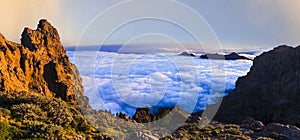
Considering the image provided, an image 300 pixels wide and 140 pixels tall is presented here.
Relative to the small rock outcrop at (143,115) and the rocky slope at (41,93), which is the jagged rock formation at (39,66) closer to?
the rocky slope at (41,93)

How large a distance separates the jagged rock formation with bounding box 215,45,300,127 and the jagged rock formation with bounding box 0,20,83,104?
45.0 meters

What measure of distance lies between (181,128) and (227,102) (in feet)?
234

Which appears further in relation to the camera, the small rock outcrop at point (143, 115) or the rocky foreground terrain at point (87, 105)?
the small rock outcrop at point (143, 115)

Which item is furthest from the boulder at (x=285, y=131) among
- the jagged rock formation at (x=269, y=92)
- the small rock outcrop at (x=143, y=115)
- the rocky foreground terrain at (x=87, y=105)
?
the jagged rock formation at (x=269, y=92)

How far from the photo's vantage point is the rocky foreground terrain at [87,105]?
18250 millimetres

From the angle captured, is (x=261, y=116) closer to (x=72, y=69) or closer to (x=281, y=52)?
(x=281, y=52)

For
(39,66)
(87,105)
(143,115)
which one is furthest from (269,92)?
(87,105)

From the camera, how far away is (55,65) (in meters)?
52.4

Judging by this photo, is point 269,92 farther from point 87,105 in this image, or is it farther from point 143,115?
point 87,105

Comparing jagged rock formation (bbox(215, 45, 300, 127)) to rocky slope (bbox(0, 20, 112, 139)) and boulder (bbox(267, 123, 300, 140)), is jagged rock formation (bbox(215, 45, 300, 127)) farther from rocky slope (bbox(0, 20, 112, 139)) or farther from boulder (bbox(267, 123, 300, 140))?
boulder (bbox(267, 123, 300, 140))

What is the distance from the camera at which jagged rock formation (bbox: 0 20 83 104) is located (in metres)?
38.0

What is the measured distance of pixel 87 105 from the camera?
3347 cm

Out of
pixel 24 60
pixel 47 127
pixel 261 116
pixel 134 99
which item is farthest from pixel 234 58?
pixel 47 127

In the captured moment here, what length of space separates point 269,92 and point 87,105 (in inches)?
3133
